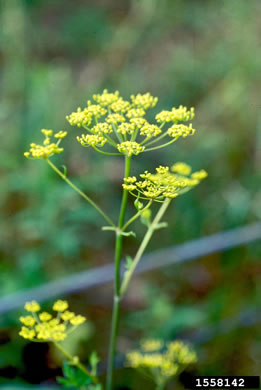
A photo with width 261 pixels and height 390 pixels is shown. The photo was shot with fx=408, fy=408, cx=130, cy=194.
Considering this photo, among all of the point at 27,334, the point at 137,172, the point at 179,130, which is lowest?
the point at 27,334

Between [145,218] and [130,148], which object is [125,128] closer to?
[130,148]

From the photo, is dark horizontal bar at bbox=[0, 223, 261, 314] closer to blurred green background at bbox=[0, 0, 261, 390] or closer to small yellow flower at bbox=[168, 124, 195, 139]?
blurred green background at bbox=[0, 0, 261, 390]

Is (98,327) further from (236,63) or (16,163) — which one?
(236,63)

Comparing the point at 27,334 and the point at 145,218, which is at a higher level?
Result: the point at 145,218

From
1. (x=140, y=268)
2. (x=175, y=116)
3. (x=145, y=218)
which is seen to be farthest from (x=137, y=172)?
(x=175, y=116)

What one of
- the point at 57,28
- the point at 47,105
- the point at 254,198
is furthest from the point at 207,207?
the point at 57,28

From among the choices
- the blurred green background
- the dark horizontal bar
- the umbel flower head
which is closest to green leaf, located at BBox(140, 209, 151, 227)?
the umbel flower head

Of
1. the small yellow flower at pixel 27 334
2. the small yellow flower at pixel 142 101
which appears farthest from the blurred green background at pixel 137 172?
the small yellow flower at pixel 142 101

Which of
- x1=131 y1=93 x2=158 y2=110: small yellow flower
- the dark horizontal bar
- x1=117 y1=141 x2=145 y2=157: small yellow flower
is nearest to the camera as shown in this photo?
x1=117 y1=141 x2=145 y2=157: small yellow flower
